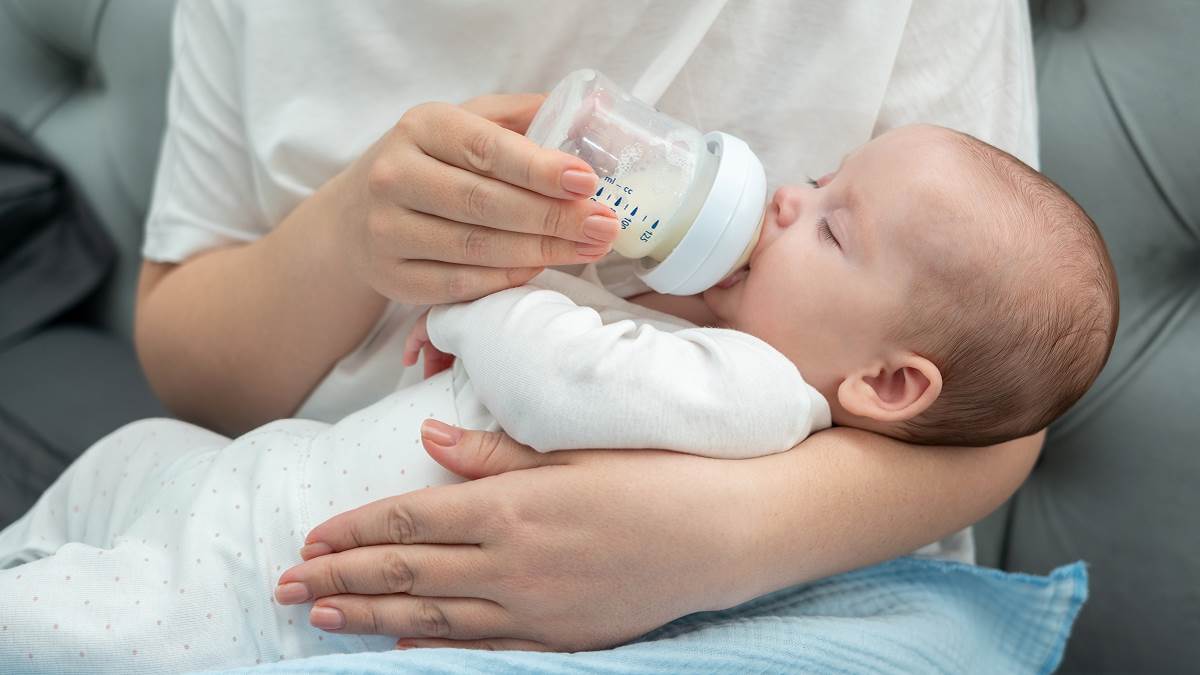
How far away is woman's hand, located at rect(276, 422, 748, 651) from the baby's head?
0.53 feet

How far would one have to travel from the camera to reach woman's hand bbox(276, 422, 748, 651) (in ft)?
2.49

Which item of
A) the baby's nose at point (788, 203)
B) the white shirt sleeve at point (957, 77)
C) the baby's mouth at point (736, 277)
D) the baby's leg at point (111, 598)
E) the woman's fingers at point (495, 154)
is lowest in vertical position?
the baby's leg at point (111, 598)

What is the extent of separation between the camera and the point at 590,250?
80cm

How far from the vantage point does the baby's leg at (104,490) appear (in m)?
0.94

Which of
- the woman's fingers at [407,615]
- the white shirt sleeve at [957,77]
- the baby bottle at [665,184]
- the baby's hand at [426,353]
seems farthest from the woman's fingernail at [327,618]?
the white shirt sleeve at [957,77]

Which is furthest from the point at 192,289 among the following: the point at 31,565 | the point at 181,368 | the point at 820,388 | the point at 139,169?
the point at 820,388

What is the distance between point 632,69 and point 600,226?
321 mm

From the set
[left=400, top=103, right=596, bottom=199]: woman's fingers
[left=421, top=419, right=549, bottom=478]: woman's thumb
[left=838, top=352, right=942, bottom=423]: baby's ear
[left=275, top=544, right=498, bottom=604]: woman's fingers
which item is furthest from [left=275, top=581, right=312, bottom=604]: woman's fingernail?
[left=838, top=352, right=942, bottom=423]: baby's ear

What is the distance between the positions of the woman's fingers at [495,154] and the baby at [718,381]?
11 centimetres

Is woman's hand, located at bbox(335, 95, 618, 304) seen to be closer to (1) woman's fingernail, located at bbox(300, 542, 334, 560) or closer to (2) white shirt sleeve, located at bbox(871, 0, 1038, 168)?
(1) woman's fingernail, located at bbox(300, 542, 334, 560)

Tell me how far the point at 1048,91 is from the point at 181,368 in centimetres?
104

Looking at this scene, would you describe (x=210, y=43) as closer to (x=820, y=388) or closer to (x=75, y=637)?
(x=75, y=637)

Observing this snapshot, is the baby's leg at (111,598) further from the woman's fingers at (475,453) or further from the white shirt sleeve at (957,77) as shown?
the white shirt sleeve at (957,77)

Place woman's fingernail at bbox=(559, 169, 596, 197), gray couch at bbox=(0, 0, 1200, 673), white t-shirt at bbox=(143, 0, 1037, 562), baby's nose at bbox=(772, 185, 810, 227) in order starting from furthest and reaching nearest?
gray couch at bbox=(0, 0, 1200, 673) < white t-shirt at bbox=(143, 0, 1037, 562) < baby's nose at bbox=(772, 185, 810, 227) < woman's fingernail at bbox=(559, 169, 596, 197)
